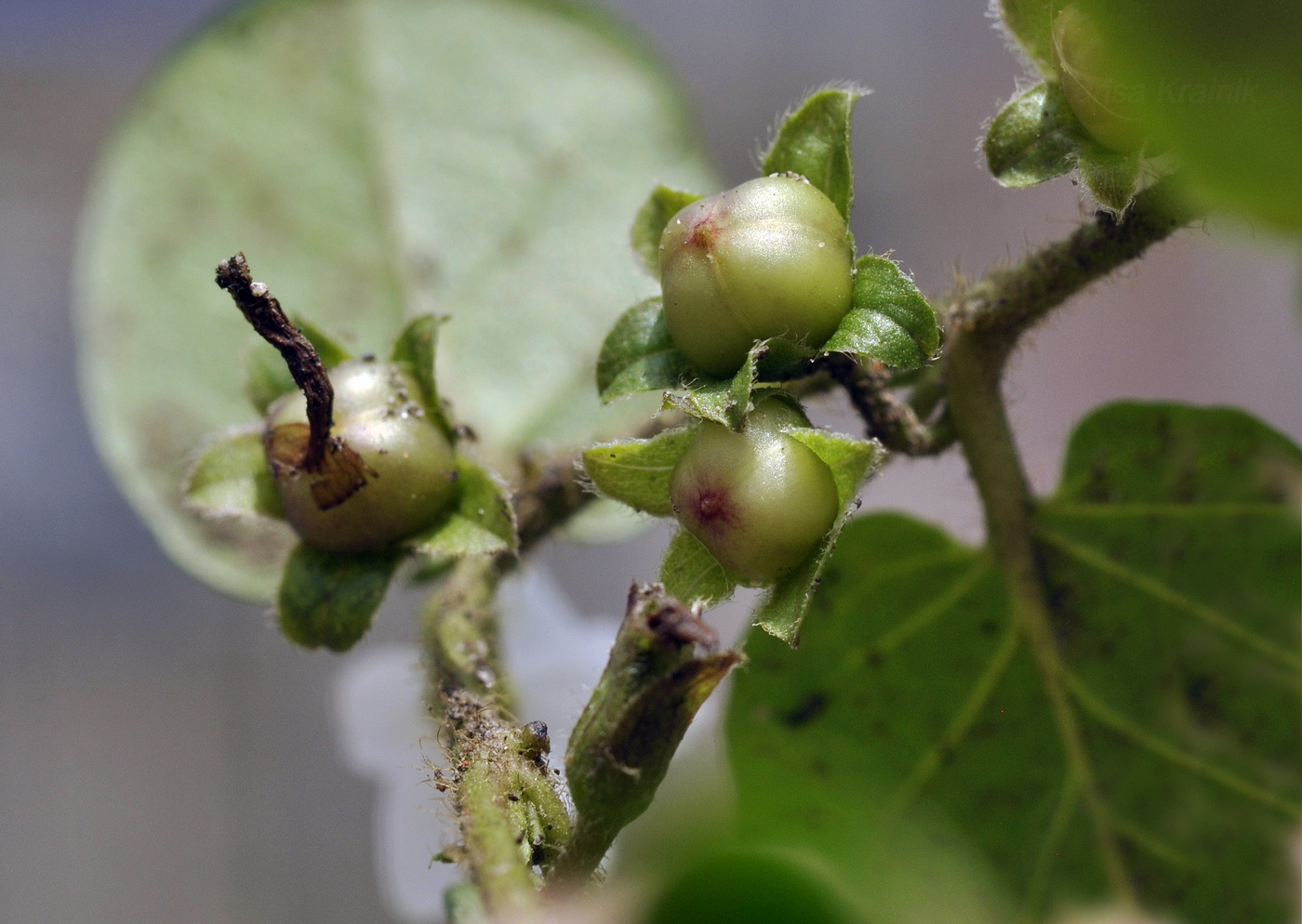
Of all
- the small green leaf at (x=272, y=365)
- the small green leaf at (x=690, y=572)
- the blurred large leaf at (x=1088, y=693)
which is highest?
the small green leaf at (x=272, y=365)

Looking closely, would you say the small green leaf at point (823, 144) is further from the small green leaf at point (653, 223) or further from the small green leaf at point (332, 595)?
the small green leaf at point (332, 595)

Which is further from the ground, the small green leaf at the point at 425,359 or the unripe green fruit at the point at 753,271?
the small green leaf at the point at 425,359

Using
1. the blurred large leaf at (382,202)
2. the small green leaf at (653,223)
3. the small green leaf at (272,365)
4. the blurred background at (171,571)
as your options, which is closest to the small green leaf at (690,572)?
the small green leaf at (653,223)

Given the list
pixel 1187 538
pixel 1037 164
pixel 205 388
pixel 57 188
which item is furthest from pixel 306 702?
pixel 1037 164

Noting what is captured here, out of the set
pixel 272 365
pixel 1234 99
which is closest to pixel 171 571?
pixel 272 365

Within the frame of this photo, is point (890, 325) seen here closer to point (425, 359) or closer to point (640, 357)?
point (640, 357)

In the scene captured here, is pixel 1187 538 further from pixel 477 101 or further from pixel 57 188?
pixel 57 188
